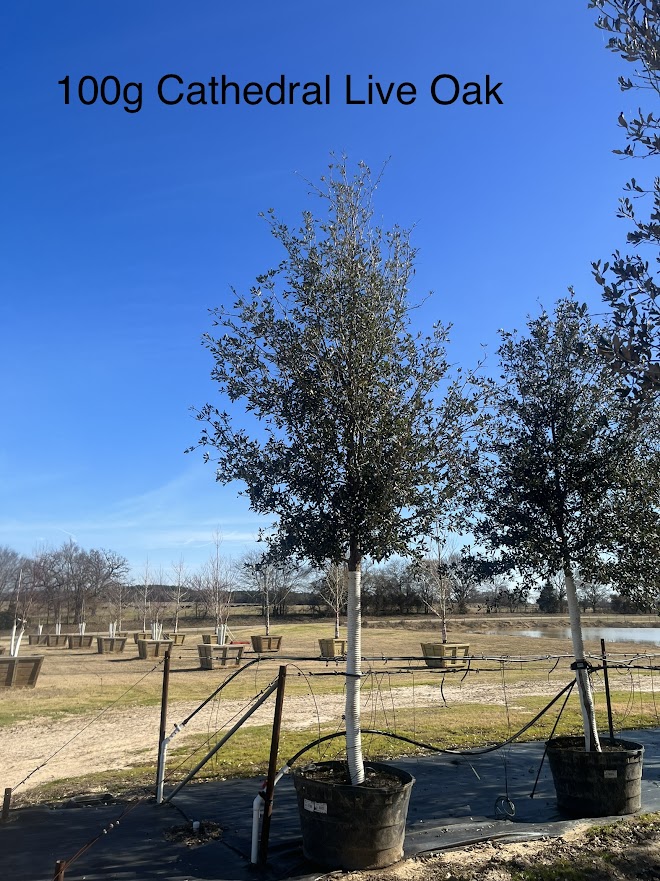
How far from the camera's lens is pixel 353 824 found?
5.55m

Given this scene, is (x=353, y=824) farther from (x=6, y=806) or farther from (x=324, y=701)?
(x=324, y=701)

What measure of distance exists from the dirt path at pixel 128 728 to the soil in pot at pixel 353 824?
5015 millimetres

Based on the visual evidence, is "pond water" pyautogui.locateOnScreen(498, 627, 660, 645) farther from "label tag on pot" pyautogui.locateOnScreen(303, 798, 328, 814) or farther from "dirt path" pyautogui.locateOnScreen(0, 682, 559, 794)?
"label tag on pot" pyautogui.locateOnScreen(303, 798, 328, 814)

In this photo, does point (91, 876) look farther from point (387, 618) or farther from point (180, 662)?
point (387, 618)

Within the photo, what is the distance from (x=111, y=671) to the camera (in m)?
24.0

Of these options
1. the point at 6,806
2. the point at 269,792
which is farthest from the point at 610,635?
the point at 6,806

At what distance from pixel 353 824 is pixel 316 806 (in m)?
0.36

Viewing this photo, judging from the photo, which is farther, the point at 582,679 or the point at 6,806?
the point at 582,679

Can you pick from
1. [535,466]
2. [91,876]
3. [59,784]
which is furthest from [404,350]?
[59,784]

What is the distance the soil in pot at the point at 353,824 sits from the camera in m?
5.54

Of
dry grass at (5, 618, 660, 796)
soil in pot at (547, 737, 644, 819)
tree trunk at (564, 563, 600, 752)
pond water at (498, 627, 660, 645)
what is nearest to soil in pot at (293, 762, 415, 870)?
dry grass at (5, 618, 660, 796)

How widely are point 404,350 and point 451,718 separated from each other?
386 inches

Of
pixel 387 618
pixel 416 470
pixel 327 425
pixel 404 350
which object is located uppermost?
pixel 404 350

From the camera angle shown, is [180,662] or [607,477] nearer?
[607,477]
